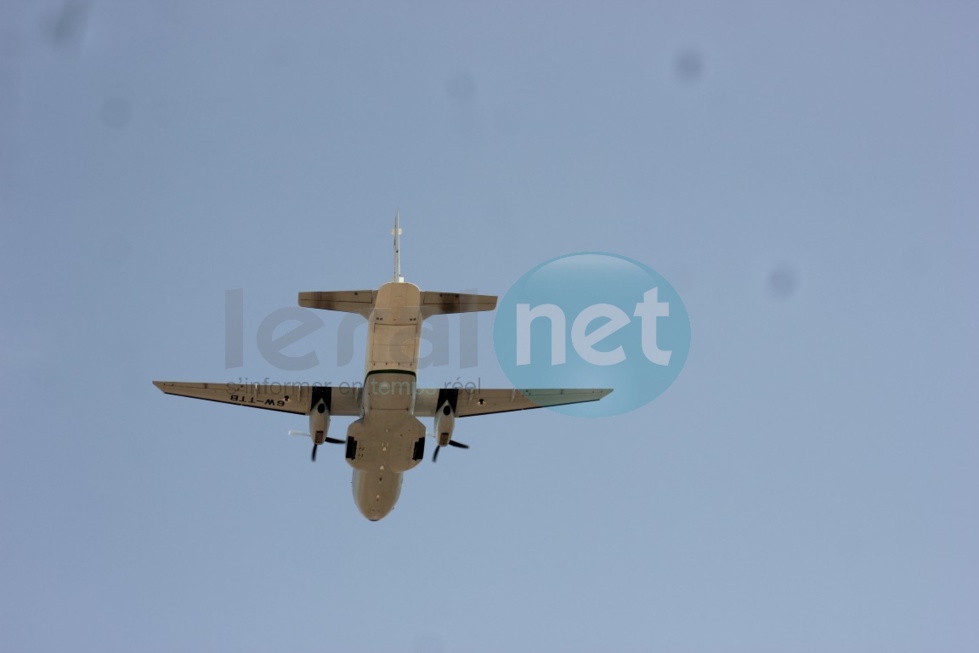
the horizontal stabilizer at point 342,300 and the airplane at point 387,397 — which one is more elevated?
Result: the horizontal stabilizer at point 342,300

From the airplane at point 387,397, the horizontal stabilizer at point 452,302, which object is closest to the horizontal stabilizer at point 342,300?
the airplane at point 387,397

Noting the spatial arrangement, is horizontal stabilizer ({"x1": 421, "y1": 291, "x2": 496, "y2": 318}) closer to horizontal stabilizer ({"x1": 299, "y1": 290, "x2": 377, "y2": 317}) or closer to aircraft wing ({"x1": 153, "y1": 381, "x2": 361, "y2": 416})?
horizontal stabilizer ({"x1": 299, "y1": 290, "x2": 377, "y2": 317})

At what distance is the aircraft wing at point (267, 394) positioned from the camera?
50875mm

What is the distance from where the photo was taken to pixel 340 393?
5216 centimetres

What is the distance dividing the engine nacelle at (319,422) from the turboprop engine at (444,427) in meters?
4.15

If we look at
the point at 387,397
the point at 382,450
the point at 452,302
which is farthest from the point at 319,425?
the point at 452,302

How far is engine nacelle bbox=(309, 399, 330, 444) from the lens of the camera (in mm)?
50688

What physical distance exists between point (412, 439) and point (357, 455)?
2.35 m

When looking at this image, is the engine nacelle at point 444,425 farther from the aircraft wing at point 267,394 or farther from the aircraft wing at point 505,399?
the aircraft wing at point 267,394

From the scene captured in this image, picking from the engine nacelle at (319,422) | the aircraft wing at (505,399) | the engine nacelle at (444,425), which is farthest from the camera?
the aircraft wing at (505,399)

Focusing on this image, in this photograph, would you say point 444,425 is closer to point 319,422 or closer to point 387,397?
point 387,397

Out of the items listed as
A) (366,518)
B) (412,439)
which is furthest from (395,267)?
(366,518)

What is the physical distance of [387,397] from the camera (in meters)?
48.1

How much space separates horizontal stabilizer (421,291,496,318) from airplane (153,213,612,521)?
37 mm
